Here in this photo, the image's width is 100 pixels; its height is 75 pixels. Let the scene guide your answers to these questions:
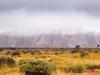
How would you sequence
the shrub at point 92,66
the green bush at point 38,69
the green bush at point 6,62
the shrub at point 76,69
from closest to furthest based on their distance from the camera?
the green bush at point 38,69, the shrub at point 76,69, the shrub at point 92,66, the green bush at point 6,62

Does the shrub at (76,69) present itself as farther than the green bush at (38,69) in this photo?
Yes

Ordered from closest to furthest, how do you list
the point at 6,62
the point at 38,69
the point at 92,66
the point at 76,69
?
the point at 38,69 → the point at 76,69 → the point at 92,66 → the point at 6,62

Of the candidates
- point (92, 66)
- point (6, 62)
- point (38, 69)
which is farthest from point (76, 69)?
point (6, 62)

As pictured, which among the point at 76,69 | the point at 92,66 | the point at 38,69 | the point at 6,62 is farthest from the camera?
the point at 6,62

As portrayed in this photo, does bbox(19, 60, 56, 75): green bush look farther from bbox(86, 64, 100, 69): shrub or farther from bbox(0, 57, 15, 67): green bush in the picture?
bbox(0, 57, 15, 67): green bush

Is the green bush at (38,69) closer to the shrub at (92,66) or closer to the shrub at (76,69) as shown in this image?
the shrub at (76,69)

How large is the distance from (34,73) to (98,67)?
14892 mm

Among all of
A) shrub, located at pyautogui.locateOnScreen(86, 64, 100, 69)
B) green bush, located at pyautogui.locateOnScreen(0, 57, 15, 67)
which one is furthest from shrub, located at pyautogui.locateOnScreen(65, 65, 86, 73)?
green bush, located at pyautogui.locateOnScreen(0, 57, 15, 67)

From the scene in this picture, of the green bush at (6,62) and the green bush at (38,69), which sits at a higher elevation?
the green bush at (6,62)

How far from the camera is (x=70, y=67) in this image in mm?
38156

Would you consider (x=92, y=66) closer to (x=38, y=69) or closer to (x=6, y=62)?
(x=6, y=62)

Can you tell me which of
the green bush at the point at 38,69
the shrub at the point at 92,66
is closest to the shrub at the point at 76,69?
the shrub at the point at 92,66

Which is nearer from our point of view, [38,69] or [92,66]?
[38,69]

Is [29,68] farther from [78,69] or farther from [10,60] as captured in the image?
[10,60]
